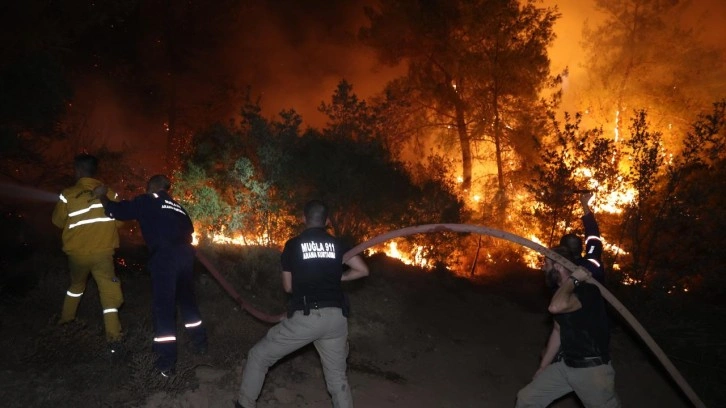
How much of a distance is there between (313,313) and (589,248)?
11.0 feet

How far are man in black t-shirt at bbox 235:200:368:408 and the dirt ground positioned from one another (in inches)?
46.4

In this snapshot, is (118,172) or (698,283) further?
(698,283)

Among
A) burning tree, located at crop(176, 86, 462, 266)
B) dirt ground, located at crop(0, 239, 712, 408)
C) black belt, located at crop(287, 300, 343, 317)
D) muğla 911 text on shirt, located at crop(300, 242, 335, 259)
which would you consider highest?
burning tree, located at crop(176, 86, 462, 266)

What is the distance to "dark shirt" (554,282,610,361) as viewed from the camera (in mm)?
4527

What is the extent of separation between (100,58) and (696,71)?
1227 inches

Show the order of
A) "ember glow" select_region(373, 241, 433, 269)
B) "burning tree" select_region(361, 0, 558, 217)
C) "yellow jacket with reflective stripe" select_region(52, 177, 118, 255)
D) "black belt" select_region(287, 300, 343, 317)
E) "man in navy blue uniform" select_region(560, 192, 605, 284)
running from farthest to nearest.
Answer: "burning tree" select_region(361, 0, 558, 217) < "ember glow" select_region(373, 241, 433, 269) < "yellow jacket with reflective stripe" select_region(52, 177, 118, 255) < "man in navy blue uniform" select_region(560, 192, 605, 284) < "black belt" select_region(287, 300, 343, 317)

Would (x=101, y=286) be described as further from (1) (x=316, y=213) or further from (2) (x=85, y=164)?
(1) (x=316, y=213)

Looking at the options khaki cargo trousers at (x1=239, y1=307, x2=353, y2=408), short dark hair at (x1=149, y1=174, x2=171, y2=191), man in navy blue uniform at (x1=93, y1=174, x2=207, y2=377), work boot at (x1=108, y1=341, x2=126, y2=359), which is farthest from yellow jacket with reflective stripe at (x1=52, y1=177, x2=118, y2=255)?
khaki cargo trousers at (x1=239, y1=307, x2=353, y2=408)

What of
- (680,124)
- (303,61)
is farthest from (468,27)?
(680,124)

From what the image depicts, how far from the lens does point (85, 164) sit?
5.70m

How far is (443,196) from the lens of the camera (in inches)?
550

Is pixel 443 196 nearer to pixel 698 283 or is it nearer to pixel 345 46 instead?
pixel 698 283

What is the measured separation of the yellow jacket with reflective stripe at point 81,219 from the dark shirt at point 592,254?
5.30 metres

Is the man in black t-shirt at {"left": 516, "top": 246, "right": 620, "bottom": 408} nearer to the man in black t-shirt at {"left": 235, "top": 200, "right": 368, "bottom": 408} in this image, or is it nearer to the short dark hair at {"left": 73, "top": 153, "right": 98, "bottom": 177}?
the man in black t-shirt at {"left": 235, "top": 200, "right": 368, "bottom": 408}
